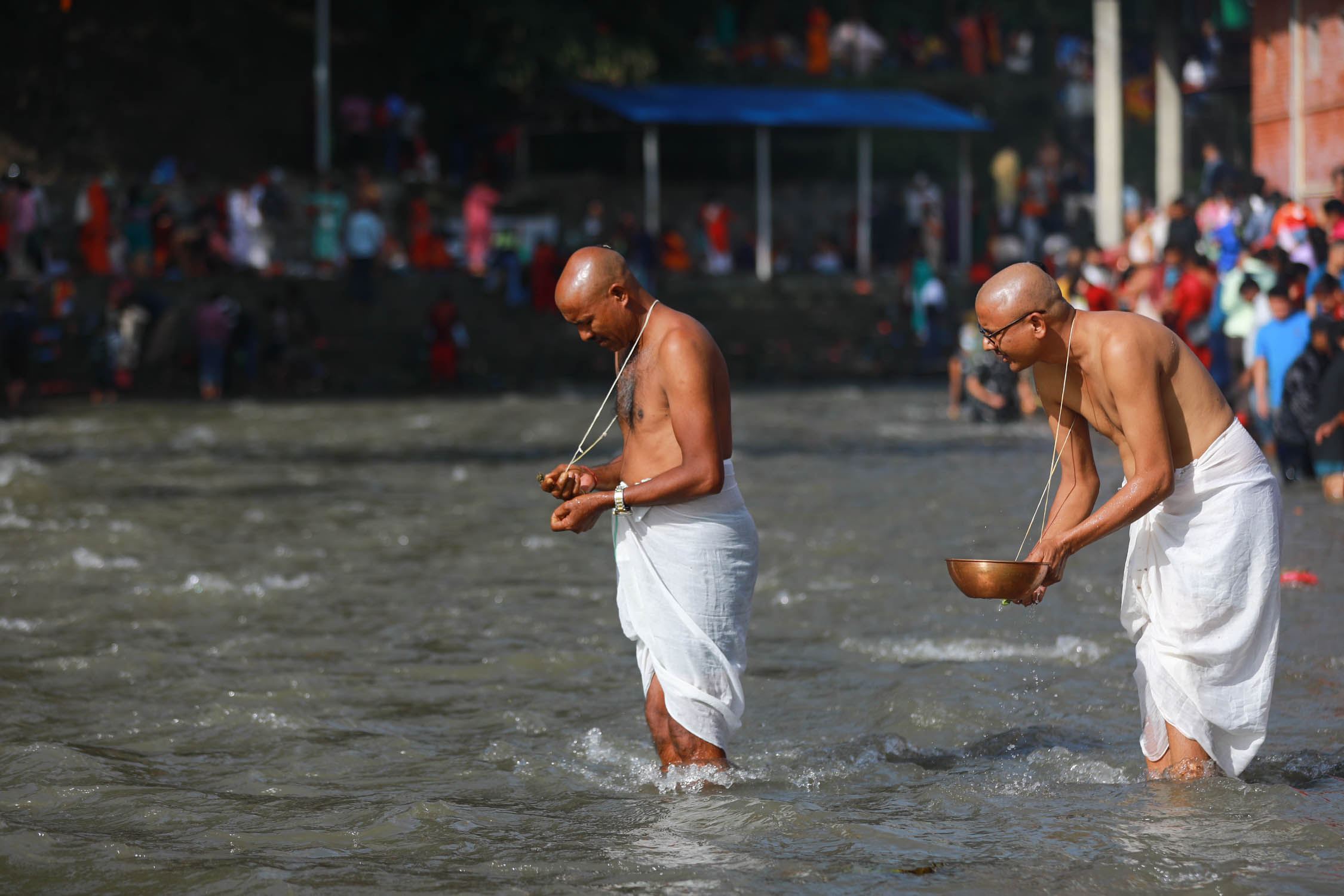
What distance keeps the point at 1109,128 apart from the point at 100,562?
17140mm

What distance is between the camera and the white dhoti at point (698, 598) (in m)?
5.33

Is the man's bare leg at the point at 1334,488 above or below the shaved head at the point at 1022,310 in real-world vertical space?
below

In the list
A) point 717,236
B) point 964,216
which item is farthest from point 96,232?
point 964,216

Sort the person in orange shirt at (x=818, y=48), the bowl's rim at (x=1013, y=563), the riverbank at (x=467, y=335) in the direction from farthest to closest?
the person in orange shirt at (x=818, y=48) < the riverbank at (x=467, y=335) < the bowl's rim at (x=1013, y=563)

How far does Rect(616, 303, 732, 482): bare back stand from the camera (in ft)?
17.1

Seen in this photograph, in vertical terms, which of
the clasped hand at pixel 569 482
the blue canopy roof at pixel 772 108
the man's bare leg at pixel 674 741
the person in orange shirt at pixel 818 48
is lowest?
the man's bare leg at pixel 674 741

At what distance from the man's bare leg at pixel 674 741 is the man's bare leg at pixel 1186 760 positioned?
1.43m

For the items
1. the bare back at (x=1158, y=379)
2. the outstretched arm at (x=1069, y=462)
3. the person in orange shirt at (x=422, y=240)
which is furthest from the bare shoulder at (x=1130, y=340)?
the person in orange shirt at (x=422, y=240)

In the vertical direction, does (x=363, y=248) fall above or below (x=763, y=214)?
below

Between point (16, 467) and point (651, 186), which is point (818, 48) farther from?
point (16, 467)

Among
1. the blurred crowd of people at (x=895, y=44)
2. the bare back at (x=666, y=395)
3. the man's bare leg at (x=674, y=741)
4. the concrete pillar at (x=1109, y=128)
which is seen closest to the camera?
the bare back at (x=666, y=395)

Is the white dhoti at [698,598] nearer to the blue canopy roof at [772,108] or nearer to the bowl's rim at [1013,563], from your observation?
the bowl's rim at [1013,563]

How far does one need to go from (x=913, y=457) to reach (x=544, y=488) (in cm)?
1081

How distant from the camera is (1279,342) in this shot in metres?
12.4
